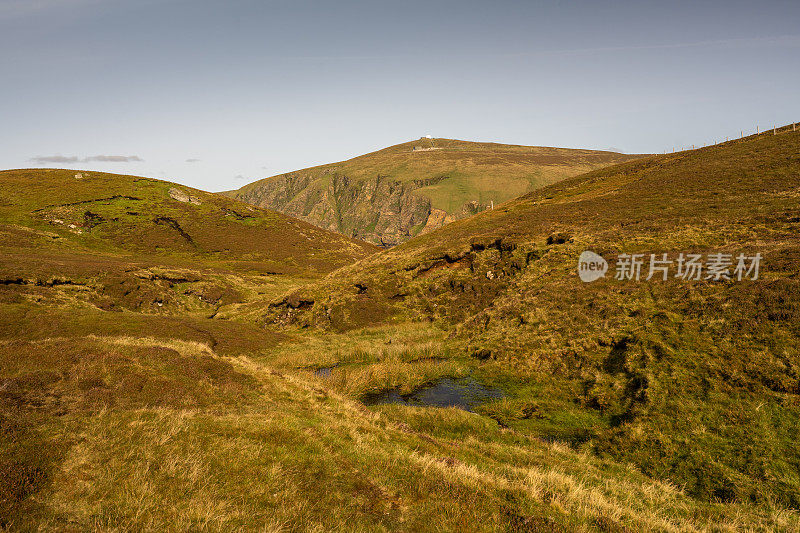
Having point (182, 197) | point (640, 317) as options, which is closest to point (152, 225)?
point (182, 197)

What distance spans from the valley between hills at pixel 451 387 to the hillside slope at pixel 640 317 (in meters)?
0.16

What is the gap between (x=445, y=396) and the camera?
25.8m

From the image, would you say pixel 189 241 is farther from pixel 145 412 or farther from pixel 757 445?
pixel 757 445

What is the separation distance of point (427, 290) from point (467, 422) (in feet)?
92.3

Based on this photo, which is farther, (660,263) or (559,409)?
(660,263)

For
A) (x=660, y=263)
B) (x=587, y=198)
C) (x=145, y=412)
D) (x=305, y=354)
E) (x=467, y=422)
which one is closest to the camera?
(x=145, y=412)

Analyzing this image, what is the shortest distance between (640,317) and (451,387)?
15293 mm

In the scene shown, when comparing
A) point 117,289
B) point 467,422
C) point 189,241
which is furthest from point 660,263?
point 189,241

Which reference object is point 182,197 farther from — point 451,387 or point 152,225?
point 451,387

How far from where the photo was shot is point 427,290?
48.3m

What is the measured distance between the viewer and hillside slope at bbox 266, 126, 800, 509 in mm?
15805

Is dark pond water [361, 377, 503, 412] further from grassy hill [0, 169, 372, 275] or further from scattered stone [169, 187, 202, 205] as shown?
scattered stone [169, 187, 202, 205]

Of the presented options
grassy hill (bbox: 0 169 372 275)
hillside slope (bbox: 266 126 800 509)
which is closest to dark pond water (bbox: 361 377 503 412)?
hillside slope (bbox: 266 126 800 509)

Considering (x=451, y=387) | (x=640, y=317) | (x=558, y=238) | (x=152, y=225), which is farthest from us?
(x=152, y=225)
